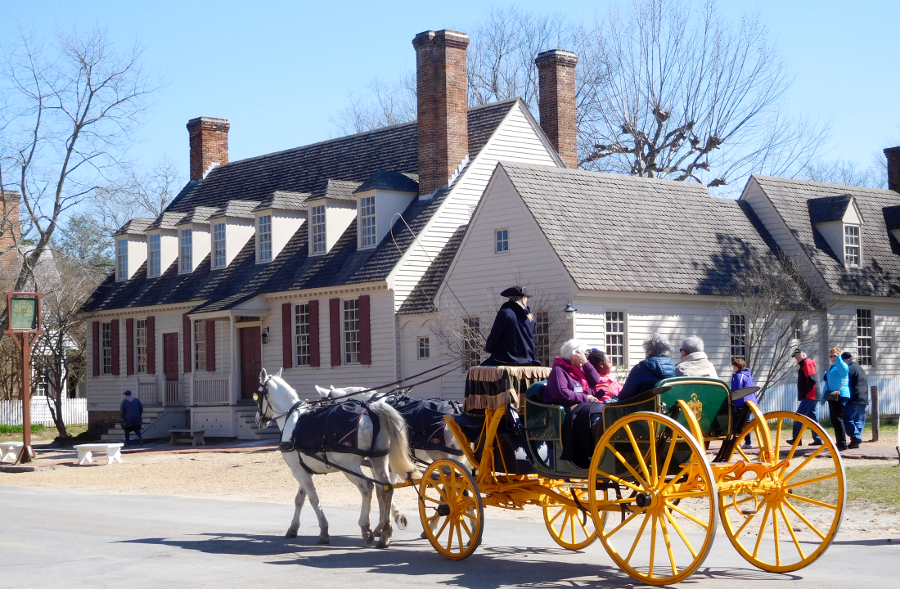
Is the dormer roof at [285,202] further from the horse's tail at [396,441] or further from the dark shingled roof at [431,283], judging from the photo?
the horse's tail at [396,441]

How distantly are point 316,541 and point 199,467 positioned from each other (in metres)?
11.6

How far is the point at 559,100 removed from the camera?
30.2m

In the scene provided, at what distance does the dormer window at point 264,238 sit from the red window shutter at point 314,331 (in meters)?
3.31

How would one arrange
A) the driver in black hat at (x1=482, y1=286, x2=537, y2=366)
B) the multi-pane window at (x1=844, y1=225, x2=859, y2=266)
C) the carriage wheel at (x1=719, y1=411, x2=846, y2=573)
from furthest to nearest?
the multi-pane window at (x1=844, y1=225, x2=859, y2=266)
the driver in black hat at (x1=482, y1=286, x2=537, y2=366)
the carriage wheel at (x1=719, y1=411, x2=846, y2=573)

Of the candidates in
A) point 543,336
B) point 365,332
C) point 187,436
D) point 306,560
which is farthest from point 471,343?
point 306,560

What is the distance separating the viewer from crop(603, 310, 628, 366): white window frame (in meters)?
24.3

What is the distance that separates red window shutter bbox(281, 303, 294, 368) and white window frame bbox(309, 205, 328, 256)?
Result: 1.79m

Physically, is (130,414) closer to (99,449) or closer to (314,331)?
(99,449)

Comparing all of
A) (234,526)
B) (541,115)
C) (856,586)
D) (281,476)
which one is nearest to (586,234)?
(541,115)

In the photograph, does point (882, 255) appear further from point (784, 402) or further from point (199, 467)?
point (199, 467)

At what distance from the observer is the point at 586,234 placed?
24828 millimetres

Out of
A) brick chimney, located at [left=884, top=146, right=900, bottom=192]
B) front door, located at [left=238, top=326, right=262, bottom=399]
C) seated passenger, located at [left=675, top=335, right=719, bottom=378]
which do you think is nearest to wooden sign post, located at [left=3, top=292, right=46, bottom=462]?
front door, located at [left=238, top=326, right=262, bottom=399]

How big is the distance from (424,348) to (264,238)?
25.9ft

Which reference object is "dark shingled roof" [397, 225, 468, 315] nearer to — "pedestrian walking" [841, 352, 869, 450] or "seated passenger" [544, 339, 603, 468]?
"pedestrian walking" [841, 352, 869, 450]
